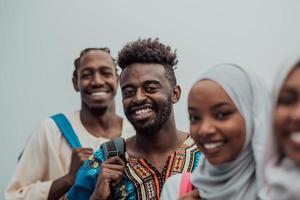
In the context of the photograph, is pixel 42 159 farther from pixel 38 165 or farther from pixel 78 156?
pixel 78 156

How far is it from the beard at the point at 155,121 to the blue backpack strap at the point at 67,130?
1.91 ft

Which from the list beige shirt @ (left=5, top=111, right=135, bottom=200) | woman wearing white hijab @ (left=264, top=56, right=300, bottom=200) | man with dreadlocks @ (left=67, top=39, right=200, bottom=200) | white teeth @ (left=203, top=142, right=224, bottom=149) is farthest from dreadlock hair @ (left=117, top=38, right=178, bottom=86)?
woman wearing white hijab @ (left=264, top=56, right=300, bottom=200)

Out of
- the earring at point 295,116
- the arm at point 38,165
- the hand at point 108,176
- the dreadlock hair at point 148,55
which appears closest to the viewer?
the earring at point 295,116

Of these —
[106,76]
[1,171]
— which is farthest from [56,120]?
[1,171]

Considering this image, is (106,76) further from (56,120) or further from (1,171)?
(1,171)

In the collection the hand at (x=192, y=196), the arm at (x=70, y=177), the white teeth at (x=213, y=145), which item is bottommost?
the arm at (x=70, y=177)

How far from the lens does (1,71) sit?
12.1 feet

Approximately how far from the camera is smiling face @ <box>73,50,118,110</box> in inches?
101

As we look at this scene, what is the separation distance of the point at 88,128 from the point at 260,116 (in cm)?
140

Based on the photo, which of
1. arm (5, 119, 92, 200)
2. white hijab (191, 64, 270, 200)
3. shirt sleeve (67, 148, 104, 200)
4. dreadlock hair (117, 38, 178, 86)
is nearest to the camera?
white hijab (191, 64, 270, 200)

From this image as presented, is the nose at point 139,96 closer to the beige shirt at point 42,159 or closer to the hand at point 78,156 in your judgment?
the hand at point 78,156

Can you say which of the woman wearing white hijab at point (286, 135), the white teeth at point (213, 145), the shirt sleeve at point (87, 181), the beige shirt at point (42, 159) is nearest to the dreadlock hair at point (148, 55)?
the shirt sleeve at point (87, 181)

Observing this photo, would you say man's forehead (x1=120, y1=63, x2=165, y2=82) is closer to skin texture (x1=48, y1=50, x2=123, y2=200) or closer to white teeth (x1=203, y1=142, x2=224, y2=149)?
skin texture (x1=48, y1=50, x2=123, y2=200)

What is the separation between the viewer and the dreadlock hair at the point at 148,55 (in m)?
2.04
